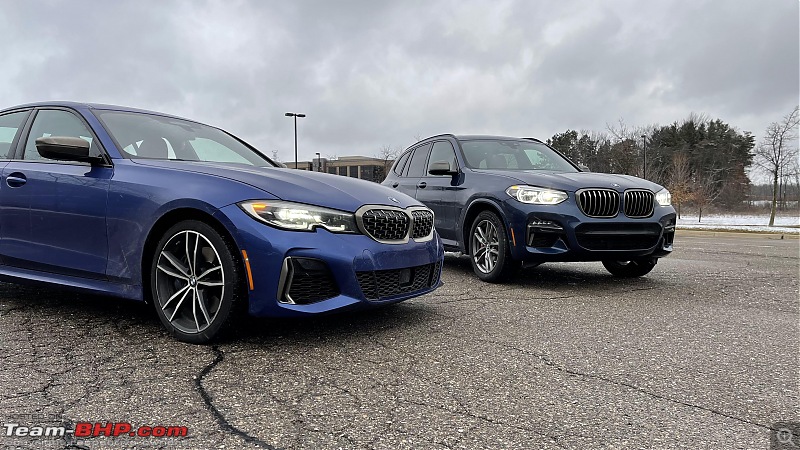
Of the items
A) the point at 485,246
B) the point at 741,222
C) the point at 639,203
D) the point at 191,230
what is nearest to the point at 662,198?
the point at 639,203

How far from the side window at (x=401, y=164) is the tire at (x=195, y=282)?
16.0ft

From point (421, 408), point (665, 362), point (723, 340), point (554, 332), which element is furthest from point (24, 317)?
point (723, 340)

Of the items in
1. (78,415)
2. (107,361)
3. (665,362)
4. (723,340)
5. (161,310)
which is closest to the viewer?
(78,415)

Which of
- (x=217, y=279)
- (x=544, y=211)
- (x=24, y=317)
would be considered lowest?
(x=24, y=317)

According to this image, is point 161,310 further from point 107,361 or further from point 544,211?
point 544,211

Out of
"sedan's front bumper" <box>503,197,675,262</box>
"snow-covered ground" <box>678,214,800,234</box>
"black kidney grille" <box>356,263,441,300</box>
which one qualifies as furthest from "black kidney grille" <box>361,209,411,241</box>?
"snow-covered ground" <box>678,214,800,234</box>

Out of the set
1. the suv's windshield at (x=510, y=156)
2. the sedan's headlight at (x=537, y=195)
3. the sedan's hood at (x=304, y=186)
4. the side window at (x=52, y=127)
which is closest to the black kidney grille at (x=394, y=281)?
→ the sedan's hood at (x=304, y=186)

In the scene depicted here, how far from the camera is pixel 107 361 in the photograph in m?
2.95

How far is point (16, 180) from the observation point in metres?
3.96

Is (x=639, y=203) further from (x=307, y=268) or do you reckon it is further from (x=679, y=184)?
(x=679, y=184)

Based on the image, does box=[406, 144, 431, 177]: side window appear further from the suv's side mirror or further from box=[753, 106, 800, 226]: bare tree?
box=[753, 106, 800, 226]: bare tree

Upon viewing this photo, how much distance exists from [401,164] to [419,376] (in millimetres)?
5478

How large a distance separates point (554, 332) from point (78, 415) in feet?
9.03

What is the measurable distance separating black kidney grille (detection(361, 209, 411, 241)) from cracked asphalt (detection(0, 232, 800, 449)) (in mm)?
636
